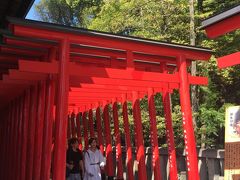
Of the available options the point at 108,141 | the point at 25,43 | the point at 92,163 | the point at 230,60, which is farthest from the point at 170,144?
the point at 108,141

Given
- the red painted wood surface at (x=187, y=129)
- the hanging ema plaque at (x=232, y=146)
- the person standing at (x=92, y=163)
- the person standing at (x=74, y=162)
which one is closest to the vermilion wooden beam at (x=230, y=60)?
the hanging ema plaque at (x=232, y=146)

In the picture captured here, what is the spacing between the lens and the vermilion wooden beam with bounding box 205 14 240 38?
6.05m

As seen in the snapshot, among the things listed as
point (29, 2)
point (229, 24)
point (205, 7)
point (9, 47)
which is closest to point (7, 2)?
point (29, 2)

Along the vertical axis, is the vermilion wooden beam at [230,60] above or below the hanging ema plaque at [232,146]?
above

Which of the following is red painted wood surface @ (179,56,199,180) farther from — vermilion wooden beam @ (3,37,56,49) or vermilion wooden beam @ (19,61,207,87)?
vermilion wooden beam @ (3,37,56,49)

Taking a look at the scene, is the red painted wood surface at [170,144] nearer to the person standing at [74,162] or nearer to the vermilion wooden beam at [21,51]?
the person standing at [74,162]

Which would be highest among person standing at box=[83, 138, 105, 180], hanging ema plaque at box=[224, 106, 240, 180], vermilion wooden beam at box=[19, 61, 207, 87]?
vermilion wooden beam at box=[19, 61, 207, 87]

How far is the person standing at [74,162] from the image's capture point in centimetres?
858

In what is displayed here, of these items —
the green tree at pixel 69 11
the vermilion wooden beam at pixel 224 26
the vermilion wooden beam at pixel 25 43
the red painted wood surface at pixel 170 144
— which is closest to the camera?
the vermilion wooden beam at pixel 224 26

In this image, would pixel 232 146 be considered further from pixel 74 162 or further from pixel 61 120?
pixel 74 162

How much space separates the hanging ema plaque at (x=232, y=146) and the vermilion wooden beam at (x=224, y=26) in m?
1.45

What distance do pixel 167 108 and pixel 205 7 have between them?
12.2 metres

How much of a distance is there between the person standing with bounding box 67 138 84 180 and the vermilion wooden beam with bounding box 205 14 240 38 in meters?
4.34

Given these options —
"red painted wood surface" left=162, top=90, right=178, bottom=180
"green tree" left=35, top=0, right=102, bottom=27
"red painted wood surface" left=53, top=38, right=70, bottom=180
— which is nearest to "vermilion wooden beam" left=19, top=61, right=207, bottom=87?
"red painted wood surface" left=53, top=38, right=70, bottom=180
